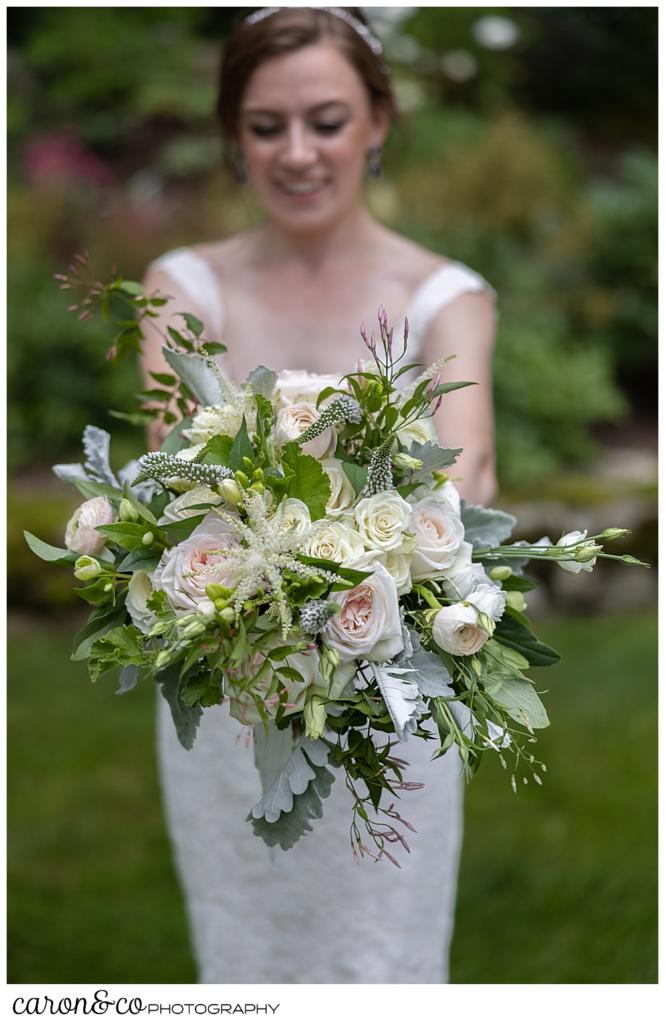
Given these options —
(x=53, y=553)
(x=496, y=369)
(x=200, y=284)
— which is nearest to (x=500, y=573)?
(x=53, y=553)

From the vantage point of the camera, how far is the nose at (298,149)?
2438mm

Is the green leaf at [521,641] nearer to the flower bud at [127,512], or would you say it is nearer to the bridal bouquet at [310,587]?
the bridal bouquet at [310,587]

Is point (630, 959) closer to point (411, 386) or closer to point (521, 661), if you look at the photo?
point (521, 661)

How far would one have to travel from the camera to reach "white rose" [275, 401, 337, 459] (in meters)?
1.61

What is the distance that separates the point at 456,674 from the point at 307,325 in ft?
4.51

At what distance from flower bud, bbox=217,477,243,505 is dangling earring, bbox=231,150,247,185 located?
1526mm

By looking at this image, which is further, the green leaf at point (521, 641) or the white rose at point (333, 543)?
the green leaf at point (521, 641)

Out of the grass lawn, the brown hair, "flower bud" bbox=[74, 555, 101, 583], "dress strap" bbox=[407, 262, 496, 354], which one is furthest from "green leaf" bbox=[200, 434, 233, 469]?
the grass lawn

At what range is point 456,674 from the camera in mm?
1603

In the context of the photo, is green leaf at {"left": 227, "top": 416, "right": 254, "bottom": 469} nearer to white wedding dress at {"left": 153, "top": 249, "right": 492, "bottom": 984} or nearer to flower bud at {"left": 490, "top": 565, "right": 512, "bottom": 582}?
flower bud at {"left": 490, "top": 565, "right": 512, "bottom": 582}

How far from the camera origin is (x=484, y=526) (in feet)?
5.90

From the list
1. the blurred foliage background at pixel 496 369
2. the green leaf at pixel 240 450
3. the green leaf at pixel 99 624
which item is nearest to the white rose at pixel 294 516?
the green leaf at pixel 240 450

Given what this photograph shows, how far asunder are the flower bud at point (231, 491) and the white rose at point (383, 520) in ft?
0.57
